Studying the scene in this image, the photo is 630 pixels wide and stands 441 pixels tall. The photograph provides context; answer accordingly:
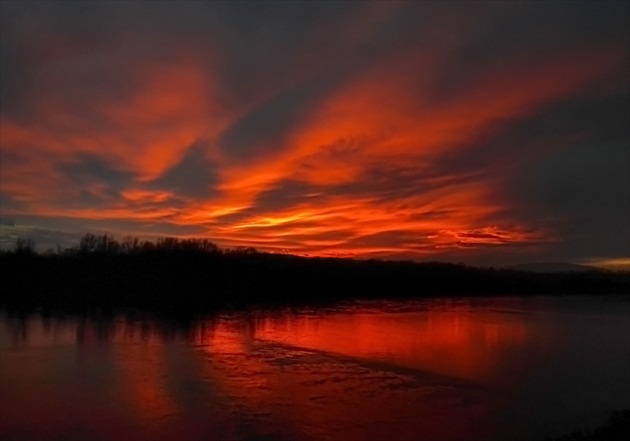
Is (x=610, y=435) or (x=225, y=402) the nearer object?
(x=610, y=435)

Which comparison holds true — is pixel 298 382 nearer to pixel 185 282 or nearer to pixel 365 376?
pixel 365 376

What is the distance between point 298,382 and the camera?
15.8 meters

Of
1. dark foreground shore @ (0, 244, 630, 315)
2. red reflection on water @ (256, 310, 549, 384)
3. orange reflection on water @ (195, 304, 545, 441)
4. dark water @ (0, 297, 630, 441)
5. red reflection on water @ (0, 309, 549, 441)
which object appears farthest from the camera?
dark foreground shore @ (0, 244, 630, 315)

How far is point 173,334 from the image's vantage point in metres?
26.0

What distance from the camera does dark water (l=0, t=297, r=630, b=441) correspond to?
11516 millimetres

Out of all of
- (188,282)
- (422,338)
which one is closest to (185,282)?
(188,282)

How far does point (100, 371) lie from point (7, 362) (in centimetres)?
284

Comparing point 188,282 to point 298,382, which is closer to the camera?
point 298,382

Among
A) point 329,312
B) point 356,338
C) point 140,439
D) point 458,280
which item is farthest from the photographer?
point 458,280

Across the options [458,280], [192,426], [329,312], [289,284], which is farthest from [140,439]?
[458,280]

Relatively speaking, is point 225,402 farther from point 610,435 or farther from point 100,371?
point 610,435

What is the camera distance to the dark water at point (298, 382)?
11.5 meters

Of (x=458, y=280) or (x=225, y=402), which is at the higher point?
(x=458, y=280)

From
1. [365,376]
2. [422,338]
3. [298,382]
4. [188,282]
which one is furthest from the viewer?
[188,282]
